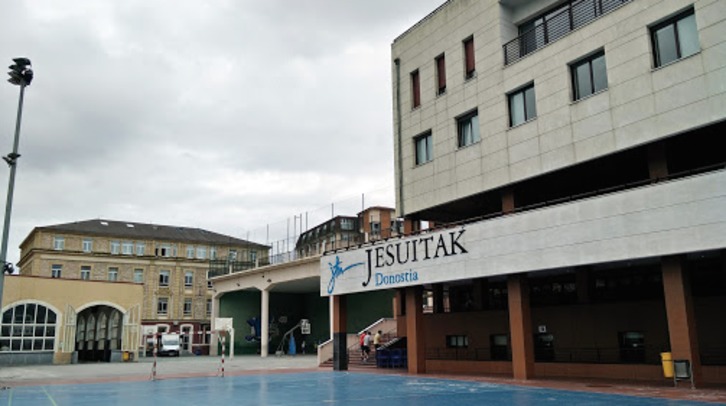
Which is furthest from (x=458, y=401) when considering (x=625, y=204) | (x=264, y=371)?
(x=264, y=371)

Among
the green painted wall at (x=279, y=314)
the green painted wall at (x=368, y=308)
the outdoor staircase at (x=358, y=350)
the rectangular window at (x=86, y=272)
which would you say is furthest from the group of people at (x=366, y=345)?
the rectangular window at (x=86, y=272)

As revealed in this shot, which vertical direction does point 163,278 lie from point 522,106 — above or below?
below

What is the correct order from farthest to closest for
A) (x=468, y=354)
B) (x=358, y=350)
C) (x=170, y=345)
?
(x=170, y=345), (x=358, y=350), (x=468, y=354)

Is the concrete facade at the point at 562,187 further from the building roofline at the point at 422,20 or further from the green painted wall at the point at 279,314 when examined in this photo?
the green painted wall at the point at 279,314

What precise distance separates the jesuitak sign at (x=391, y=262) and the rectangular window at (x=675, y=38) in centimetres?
977

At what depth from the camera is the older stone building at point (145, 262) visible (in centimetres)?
7081

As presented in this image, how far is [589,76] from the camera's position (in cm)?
2184

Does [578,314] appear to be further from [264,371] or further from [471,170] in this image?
[264,371]

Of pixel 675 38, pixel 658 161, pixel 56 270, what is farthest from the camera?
pixel 56 270

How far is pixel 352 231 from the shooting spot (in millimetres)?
88125

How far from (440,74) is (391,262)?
361 inches

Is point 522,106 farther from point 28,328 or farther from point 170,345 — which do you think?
point 170,345

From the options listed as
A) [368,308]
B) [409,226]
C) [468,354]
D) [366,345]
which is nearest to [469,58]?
[409,226]

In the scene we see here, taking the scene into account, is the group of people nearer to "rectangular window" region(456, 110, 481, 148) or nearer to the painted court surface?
the painted court surface
